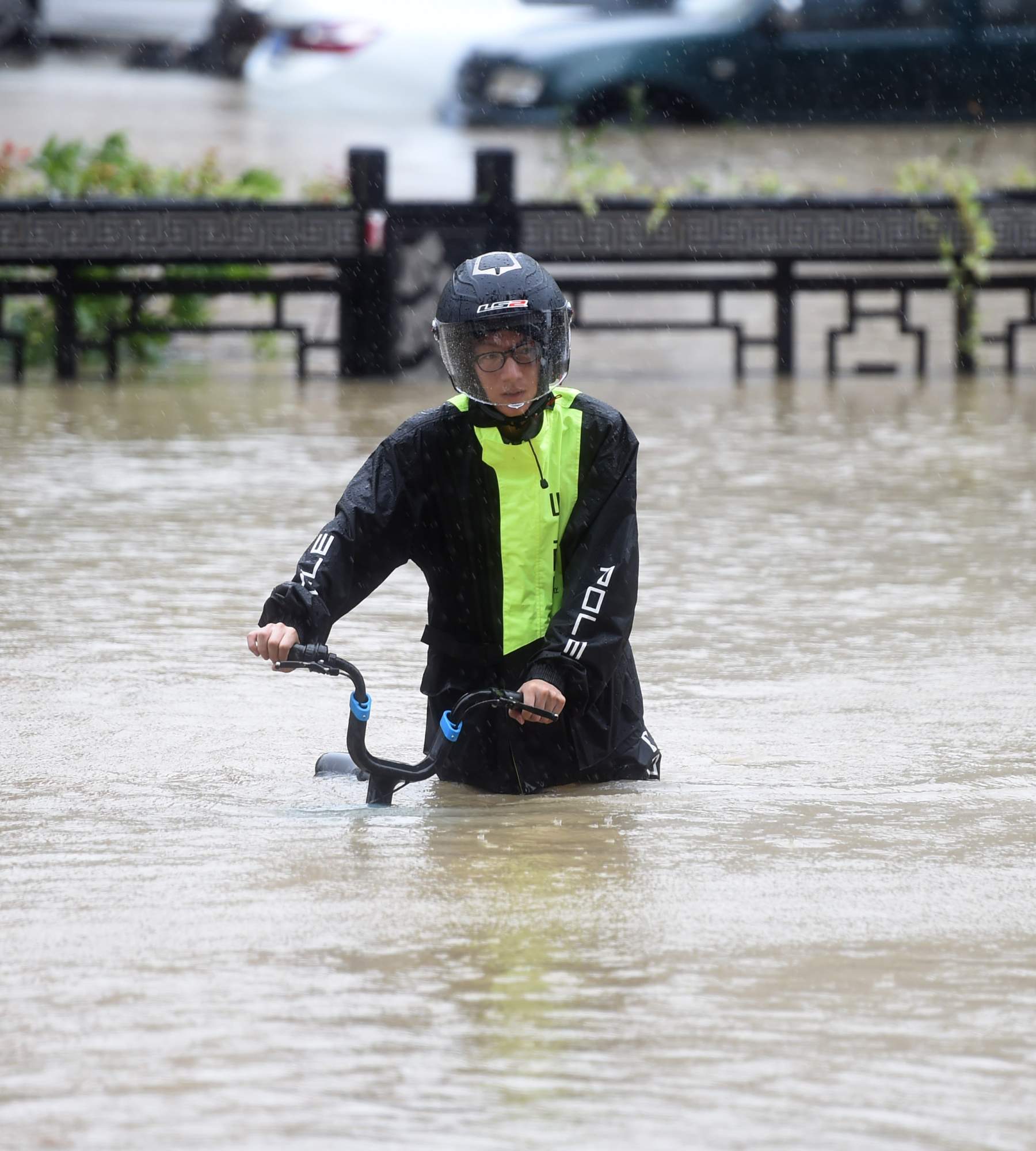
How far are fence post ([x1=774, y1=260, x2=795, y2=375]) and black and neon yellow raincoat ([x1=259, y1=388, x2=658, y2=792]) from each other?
914 centimetres

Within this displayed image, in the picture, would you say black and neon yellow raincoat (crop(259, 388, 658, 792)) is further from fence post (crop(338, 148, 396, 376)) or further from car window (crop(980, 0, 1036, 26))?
car window (crop(980, 0, 1036, 26))

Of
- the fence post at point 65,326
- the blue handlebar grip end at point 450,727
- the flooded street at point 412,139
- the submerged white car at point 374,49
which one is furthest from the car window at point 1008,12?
the blue handlebar grip end at point 450,727

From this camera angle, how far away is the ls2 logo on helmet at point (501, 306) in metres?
4.40

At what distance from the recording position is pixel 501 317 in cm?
440

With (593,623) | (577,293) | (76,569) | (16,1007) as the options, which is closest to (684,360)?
(577,293)

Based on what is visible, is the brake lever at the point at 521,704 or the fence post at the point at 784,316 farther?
the fence post at the point at 784,316

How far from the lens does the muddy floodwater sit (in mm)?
2941

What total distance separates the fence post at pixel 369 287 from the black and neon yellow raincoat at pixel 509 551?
8.63 m

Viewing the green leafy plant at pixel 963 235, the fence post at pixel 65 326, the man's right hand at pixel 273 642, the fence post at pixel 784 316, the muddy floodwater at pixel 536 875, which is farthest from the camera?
the fence post at pixel 784 316

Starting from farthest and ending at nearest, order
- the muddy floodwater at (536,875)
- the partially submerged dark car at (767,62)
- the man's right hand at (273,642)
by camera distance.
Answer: the partially submerged dark car at (767,62) → the man's right hand at (273,642) → the muddy floodwater at (536,875)

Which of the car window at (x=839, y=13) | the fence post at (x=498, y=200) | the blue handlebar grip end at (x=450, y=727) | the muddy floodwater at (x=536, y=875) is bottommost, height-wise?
the muddy floodwater at (x=536, y=875)

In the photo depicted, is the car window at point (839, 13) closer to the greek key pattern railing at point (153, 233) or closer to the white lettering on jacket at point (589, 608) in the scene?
the greek key pattern railing at point (153, 233)

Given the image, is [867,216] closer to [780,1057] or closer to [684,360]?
[684,360]

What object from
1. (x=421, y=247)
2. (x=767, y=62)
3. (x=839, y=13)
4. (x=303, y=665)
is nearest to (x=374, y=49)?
(x=767, y=62)
